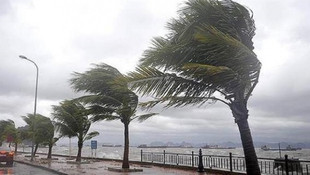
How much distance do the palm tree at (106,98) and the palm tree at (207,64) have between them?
9.12 meters

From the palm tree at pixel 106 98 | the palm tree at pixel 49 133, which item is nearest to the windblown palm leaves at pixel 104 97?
the palm tree at pixel 106 98

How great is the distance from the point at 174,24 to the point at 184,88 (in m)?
2.32

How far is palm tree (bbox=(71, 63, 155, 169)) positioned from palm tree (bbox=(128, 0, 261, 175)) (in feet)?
29.9

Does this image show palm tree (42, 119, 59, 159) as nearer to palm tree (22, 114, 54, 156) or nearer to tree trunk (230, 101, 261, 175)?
palm tree (22, 114, 54, 156)

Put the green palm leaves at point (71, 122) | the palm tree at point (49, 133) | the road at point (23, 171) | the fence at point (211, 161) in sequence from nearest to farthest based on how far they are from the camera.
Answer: the fence at point (211, 161) < the road at point (23, 171) < the green palm leaves at point (71, 122) < the palm tree at point (49, 133)

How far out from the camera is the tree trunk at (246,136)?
898cm

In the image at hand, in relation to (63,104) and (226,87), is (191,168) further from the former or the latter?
(63,104)

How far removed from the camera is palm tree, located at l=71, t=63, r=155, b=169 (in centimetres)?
1956

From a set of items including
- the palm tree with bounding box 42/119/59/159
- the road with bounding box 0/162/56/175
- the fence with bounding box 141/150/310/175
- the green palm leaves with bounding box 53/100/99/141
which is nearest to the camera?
the fence with bounding box 141/150/310/175

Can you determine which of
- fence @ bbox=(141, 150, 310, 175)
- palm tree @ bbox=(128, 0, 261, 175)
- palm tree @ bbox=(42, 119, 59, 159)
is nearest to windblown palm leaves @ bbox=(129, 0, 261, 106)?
palm tree @ bbox=(128, 0, 261, 175)

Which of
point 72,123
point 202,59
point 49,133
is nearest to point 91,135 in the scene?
point 72,123

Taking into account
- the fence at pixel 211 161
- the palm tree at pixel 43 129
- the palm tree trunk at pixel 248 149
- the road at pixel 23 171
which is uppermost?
the palm tree at pixel 43 129

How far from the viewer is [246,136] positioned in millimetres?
9148

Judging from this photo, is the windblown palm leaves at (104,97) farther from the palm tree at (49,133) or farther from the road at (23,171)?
the palm tree at (49,133)
